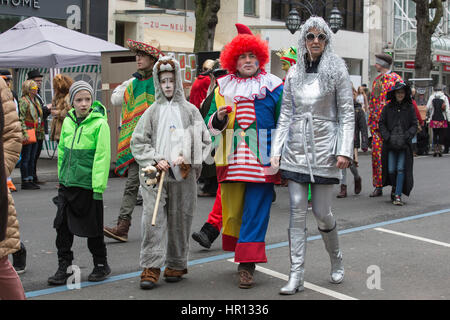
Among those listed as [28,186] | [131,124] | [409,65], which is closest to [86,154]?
[131,124]

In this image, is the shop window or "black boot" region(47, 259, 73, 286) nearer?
"black boot" region(47, 259, 73, 286)

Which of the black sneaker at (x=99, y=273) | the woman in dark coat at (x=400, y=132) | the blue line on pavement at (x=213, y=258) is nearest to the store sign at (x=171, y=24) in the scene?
the woman in dark coat at (x=400, y=132)

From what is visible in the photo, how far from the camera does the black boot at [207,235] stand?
7.09 meters

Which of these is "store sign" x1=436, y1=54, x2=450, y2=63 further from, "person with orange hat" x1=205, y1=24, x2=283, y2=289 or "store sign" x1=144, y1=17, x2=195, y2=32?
"person with orange hat" x1=205, y1=24, x2=283, y2=289

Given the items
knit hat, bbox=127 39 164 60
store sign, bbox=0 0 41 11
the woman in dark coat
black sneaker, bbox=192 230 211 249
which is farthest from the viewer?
store sign, bbox=0 0 41 11

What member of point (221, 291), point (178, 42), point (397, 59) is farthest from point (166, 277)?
point (397, 59)

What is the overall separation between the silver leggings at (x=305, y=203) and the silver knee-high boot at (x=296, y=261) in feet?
0.20

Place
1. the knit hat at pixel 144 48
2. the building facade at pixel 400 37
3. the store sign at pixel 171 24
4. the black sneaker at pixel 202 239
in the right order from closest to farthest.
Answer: the black sneaker at pixel 202 239, the knit hat at pixel 144 48, the store sign at pixel 171 24, the building facade at pixel 400 37

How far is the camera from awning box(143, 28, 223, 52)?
Answer: 2606cm

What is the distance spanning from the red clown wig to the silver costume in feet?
1.43

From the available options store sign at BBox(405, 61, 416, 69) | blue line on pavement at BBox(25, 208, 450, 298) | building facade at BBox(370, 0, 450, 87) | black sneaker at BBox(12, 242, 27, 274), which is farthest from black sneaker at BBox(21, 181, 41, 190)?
store sign at BBox(405, 61, 416, 69)

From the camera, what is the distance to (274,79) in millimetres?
5969

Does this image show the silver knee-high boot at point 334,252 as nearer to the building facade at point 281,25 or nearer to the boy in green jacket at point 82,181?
the boy in green jacket at point 82,181

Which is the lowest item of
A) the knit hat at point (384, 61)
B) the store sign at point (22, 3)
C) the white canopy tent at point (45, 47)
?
the knit hat at point (384, 61)
